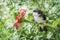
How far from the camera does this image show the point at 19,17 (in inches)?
66.6

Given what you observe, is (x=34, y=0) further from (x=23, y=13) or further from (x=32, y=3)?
(x=23, y=13)

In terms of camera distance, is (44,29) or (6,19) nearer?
(44,29)

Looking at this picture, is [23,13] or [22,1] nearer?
[23,13]

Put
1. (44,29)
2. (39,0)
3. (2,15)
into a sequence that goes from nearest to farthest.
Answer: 1. (44,29)
2. (39,0)
3. (2,15)

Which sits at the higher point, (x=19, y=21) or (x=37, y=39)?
(x=19, y=21)

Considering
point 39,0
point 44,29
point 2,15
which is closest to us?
point 44,29

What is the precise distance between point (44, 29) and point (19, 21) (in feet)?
0.59

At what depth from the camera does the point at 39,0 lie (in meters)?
1.84

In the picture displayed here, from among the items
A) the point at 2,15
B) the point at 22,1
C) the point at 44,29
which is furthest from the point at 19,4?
the point at 44,29

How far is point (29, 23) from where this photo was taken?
175 cm

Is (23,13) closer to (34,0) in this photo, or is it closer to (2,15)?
(34,0)

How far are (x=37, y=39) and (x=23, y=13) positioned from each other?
200mm

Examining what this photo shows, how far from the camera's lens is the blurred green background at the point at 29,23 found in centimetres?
171

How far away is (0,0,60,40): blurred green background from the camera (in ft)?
5.62
